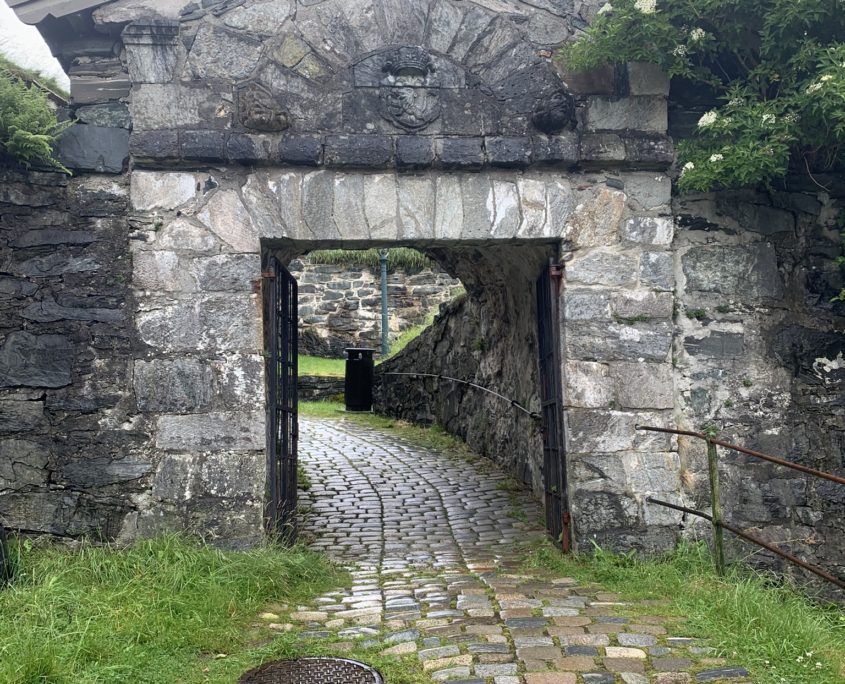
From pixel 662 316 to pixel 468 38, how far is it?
195 cm

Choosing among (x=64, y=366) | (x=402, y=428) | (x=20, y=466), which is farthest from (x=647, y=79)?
(x=402, y=428)

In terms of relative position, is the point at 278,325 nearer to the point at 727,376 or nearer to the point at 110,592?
the point at 110,592

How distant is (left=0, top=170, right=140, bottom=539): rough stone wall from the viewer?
4633 millimetres

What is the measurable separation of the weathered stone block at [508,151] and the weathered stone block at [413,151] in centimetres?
33

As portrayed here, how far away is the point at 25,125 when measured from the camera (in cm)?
455

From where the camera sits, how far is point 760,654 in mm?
3391

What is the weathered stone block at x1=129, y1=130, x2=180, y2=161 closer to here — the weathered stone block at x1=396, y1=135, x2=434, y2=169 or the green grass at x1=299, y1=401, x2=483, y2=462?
the weathered stone block at x1=396, y1=135, x2=434, y2=169

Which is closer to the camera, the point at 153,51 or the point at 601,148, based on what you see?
the point at 153,51

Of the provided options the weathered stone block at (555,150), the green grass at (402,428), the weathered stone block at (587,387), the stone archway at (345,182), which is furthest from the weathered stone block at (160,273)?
the green grass at (402,428)

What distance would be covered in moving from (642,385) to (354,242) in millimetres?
1819

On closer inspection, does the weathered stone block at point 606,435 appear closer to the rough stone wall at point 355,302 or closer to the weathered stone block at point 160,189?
the weathered stone block at point 160,189

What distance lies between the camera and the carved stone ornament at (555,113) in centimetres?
485

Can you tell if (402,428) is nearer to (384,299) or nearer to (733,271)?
(384,299)

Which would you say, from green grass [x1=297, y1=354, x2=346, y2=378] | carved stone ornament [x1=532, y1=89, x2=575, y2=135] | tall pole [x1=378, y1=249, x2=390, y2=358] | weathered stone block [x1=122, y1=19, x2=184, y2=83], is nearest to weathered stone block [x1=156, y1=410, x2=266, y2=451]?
weathered stone block [x1=122, y1=19, x2=184, y2=83]
